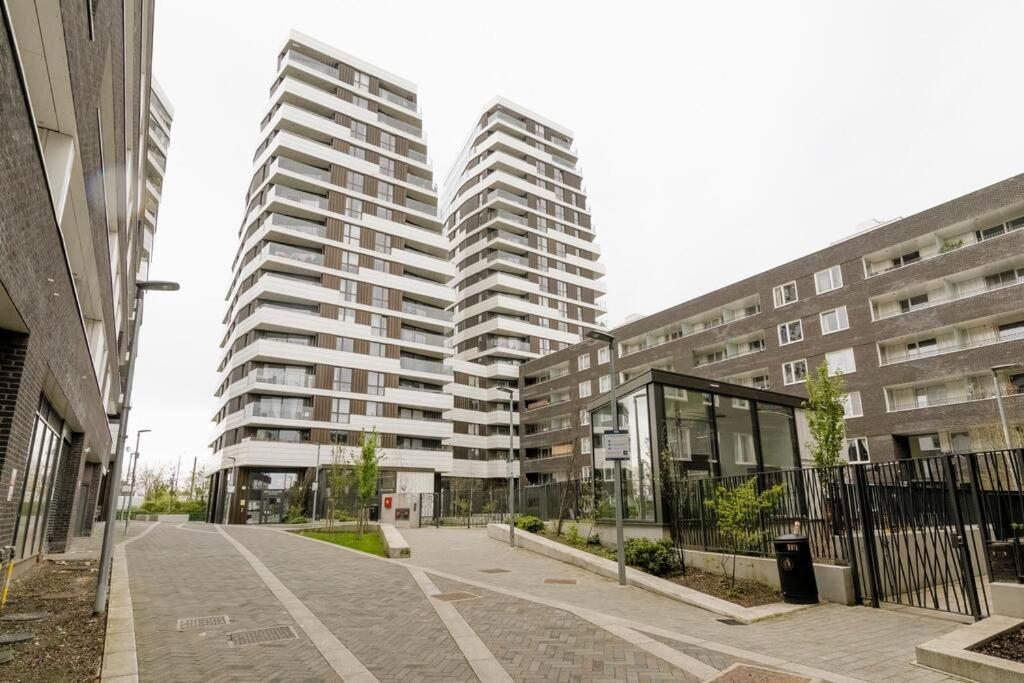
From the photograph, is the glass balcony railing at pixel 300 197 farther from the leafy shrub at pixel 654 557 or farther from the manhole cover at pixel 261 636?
the manhole cover at pixel 261 636

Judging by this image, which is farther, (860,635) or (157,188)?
(157,188)

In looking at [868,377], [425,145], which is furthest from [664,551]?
[425,145]

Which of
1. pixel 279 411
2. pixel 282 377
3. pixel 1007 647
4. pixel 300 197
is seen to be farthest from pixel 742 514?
pixel 300 197

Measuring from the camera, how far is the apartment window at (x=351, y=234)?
52.6 metres

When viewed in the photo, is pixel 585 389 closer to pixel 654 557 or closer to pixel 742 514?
pixel 654 557

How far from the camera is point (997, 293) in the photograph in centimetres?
2898

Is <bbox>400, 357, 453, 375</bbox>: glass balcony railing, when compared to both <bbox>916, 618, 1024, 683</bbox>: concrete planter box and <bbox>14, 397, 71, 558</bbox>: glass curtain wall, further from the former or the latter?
<bbox>916, 618, 1024, 683</bbox>: concrete planter box

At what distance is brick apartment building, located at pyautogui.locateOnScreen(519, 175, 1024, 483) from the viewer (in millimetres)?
28891

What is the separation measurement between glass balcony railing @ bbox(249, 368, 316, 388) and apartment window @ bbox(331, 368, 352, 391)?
1857mm

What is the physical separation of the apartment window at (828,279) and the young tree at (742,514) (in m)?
28.9

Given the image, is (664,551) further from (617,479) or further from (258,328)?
(258,328)

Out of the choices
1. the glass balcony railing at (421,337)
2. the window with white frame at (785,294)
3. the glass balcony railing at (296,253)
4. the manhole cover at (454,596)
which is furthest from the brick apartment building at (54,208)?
the glass balcony railing at (421,337)

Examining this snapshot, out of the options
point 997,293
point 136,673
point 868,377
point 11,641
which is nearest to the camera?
point 136,673

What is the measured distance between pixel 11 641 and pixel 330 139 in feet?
175
